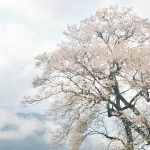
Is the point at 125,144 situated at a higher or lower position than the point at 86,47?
lower

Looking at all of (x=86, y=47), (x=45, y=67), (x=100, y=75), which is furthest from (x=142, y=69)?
(x=45, y=67)

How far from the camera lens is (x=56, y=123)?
39.7 m

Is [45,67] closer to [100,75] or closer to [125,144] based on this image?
[100,75]

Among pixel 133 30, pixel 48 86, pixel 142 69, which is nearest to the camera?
pixel 142 69

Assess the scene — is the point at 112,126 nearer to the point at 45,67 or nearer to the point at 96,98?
the point at 96,98

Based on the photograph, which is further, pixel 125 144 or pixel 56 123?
pixel 56 123

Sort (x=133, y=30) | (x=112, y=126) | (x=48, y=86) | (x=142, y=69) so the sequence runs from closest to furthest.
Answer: (x=142, y=69)
(x=112, y=126)
(x=48, y=86)
(x=133, y=30)

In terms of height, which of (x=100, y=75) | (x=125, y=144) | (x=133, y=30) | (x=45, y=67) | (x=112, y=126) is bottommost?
(x=125, y=144)

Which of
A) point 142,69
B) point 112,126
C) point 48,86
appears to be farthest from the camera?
point 48,86

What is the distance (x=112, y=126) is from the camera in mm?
37844

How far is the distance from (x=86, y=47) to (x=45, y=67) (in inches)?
167

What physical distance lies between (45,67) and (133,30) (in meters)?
9.34

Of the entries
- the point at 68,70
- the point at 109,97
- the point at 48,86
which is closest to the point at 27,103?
the point at 48,86

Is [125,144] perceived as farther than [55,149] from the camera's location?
No
